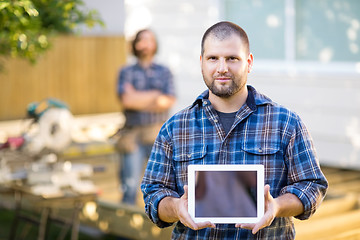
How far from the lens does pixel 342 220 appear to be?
584 cm

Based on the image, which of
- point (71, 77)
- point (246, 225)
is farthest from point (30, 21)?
point (71, 77)

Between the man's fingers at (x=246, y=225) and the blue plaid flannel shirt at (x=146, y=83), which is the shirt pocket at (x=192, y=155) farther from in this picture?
the blue plaid flannel shirt at (x=146, y=83)

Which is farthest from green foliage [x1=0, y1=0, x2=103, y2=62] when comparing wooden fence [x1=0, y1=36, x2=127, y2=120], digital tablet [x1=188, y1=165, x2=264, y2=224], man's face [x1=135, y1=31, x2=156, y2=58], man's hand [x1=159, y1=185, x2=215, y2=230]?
wooden fence [x1=0, y1=36, x2=127, y2=120]

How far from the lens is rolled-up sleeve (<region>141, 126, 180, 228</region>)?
9.78ft

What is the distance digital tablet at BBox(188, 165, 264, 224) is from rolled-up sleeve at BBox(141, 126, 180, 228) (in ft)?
0.81

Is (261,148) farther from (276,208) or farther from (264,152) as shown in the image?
(276,208)

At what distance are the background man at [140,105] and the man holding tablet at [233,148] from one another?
362 centimetres

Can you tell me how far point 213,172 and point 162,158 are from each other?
1.11 feet


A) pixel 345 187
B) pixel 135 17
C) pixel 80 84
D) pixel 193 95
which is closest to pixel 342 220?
pixel 345 187

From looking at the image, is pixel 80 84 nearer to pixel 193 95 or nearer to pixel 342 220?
pixel 193 95

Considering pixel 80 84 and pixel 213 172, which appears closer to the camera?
pixel 213 172

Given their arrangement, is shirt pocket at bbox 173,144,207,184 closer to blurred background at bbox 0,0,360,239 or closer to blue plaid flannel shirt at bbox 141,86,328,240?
blue plaid flannel shirt at bbox 141,86,328,240

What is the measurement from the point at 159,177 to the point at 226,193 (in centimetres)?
35

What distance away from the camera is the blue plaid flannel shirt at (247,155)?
2922 mm
